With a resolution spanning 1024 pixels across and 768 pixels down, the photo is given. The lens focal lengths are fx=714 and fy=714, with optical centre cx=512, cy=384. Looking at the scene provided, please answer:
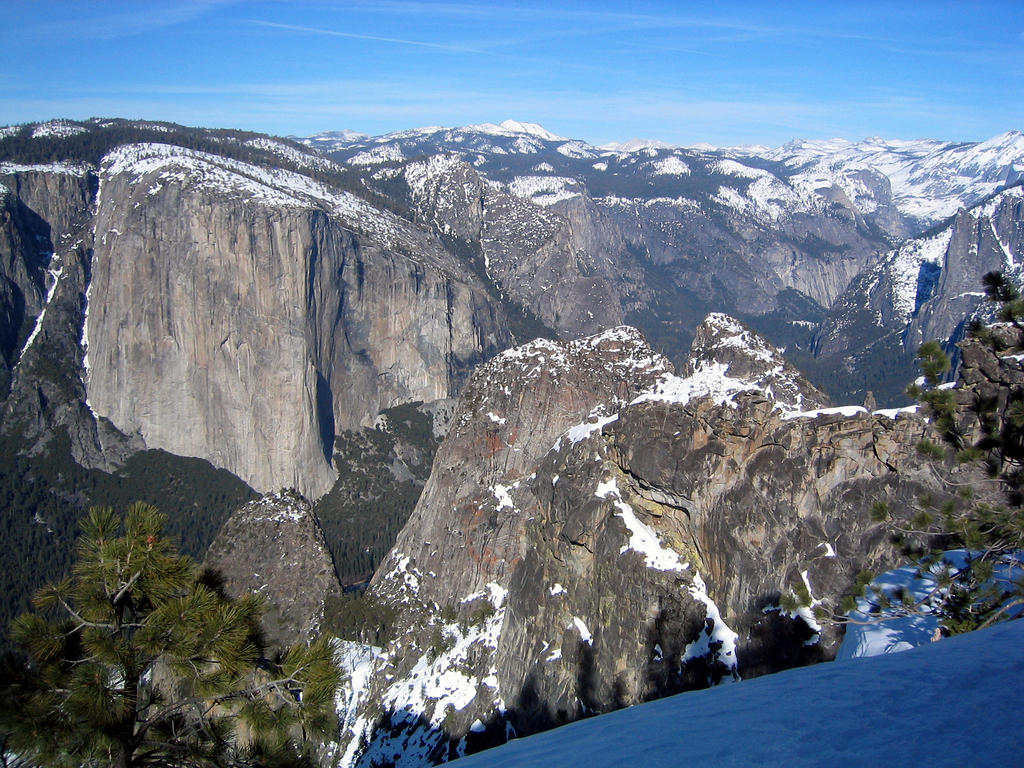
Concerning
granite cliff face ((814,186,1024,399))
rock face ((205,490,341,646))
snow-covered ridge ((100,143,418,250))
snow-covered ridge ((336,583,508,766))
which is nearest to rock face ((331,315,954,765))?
snow-covered ridge ((336,583,508,766))

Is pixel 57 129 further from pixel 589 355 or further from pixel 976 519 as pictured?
pixel 976 519

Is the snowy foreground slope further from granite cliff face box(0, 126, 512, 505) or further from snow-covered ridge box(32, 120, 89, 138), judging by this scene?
snow-covered ridge box(32, 120, 89, 138)

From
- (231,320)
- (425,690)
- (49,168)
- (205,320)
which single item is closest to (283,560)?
(425,690)

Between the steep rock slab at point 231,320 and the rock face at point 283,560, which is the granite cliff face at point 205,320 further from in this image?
the rock face at point 283,560

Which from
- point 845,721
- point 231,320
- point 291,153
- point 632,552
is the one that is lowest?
point 632,552

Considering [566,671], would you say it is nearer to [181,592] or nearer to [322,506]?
[181,592]

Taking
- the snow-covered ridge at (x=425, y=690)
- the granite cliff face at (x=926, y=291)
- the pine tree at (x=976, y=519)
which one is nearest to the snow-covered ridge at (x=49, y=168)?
the snow-covered ridge at (x=425, y=690)
